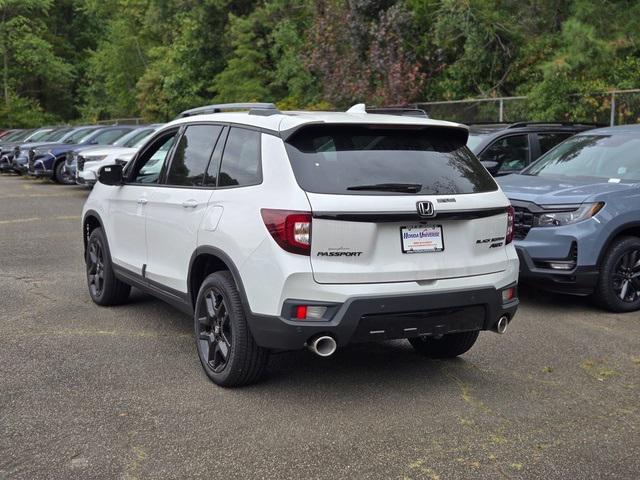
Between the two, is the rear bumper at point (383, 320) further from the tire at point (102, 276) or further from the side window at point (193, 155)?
the tire at point (102, 276)

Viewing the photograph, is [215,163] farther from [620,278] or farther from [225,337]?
[620,278]

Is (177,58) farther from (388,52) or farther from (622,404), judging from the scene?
(622,404)

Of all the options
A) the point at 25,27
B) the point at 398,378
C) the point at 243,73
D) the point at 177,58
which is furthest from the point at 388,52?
the point at 25,27

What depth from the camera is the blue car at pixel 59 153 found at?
70.0 ft

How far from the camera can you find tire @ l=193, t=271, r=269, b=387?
4.69 meters

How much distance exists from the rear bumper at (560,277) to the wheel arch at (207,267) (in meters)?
3.09

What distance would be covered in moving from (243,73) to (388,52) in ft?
37.5

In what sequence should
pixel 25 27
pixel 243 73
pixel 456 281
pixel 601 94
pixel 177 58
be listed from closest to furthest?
pixel 456 281 < pixel 601 94 < pixel 243 73 < pixel 177 58 < pixel 25 27

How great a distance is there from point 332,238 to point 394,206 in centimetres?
42

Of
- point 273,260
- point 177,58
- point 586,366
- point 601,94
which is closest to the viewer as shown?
point 273,260

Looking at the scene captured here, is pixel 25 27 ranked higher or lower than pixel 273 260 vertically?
higher

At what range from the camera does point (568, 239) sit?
6.76m

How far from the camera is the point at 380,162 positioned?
4684mm

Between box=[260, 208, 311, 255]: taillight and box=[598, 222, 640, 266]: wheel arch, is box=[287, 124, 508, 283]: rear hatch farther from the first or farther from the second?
box=[598, 222, 640, 266]: wheel arch
